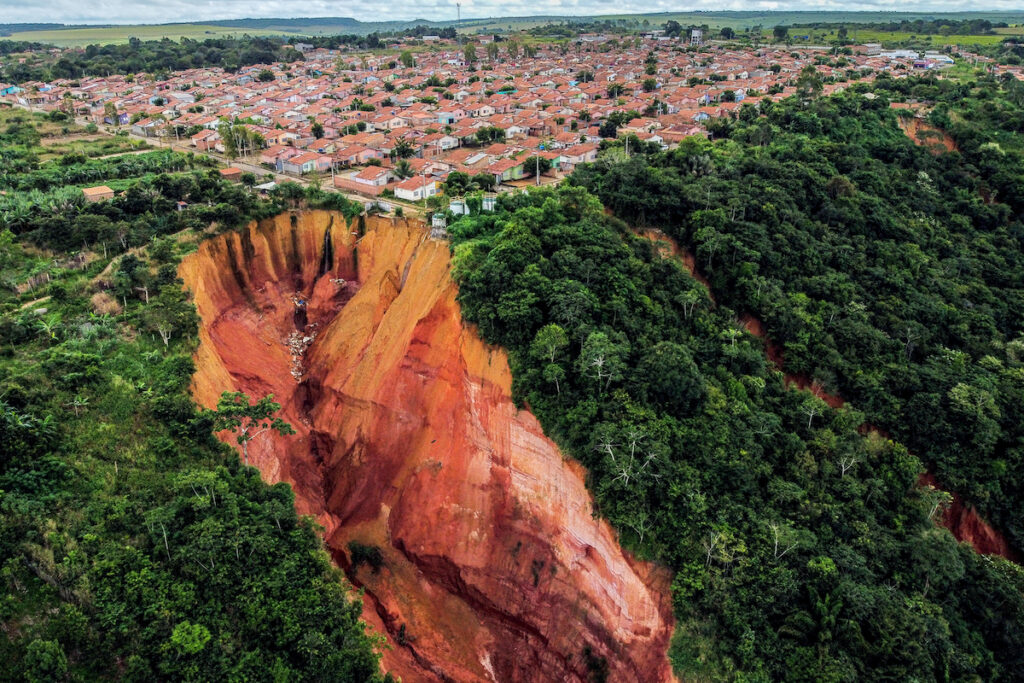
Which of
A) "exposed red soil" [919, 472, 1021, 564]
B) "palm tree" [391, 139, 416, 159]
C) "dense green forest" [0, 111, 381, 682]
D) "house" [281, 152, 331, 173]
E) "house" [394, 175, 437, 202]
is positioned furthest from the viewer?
"palm tree" [391, 139, 416, 159]

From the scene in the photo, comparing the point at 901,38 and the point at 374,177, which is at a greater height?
the point at 901,38

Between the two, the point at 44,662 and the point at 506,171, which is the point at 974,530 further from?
the point at 506,171

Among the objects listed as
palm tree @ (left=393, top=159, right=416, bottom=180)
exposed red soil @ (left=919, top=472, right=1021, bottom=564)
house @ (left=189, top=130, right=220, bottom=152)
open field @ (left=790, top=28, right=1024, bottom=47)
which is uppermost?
open field @ (left=790, top=28, right=1024, bottom=47)

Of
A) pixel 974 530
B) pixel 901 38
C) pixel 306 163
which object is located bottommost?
pixel 974 530

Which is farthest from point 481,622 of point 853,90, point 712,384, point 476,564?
point 853,90

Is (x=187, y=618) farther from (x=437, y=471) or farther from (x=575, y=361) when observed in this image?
(x=575, y=361)

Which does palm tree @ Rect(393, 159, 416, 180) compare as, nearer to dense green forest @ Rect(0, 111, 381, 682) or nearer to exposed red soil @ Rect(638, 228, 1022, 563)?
exposed red soil @ Rect(638, 228, 1022, 563)

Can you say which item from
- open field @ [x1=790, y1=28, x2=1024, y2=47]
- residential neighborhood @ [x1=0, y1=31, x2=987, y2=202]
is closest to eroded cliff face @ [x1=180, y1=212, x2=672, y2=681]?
residential neighborhood @ [x1=0, y1=31, x2=987, y2=202]


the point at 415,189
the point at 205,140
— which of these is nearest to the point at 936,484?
the point at 415,189
